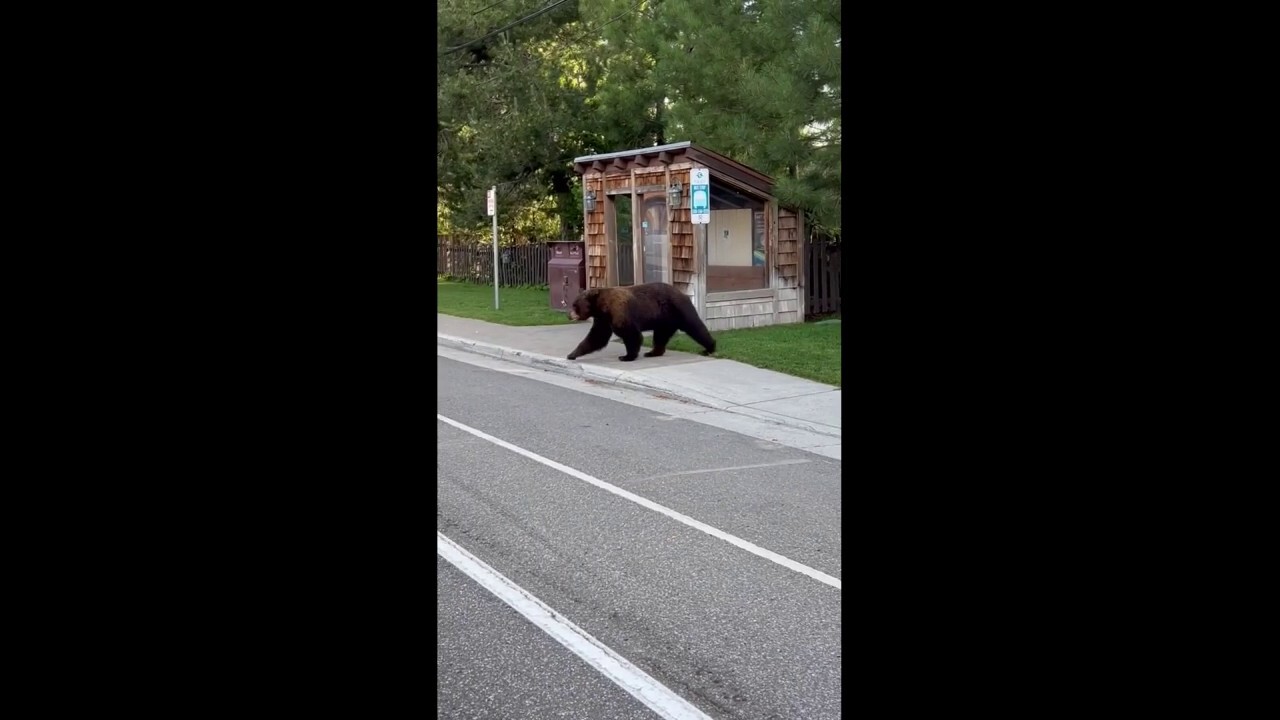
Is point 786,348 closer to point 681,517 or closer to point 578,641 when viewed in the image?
point 681,517

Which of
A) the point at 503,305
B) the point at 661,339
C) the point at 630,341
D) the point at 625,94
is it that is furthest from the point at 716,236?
the point at 625,94

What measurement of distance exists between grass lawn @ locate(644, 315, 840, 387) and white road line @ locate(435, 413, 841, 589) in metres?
4.61

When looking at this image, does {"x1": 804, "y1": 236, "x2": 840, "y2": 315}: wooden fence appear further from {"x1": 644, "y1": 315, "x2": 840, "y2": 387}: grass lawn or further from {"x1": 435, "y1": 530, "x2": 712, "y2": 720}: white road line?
{"x1": 435, "y1": 530, "x2": 712, "y2": 720}: white road line

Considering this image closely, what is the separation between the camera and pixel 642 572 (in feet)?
18.2

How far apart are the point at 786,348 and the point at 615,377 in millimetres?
2807

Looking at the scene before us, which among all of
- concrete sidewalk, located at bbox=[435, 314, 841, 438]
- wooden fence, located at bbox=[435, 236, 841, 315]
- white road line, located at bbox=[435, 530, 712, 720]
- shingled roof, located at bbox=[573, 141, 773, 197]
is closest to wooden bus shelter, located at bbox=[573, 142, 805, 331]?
shingled roof, located at bbox=[573, 141, 773, 197]

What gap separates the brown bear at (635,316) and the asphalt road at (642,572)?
431 cm

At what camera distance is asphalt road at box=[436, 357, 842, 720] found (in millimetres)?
4109

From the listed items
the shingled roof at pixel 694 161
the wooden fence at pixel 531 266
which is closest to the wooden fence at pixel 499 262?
the wooden fence at pixel 531 266

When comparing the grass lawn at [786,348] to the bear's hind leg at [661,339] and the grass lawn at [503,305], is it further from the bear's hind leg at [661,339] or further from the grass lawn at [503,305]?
the grass lawn at [503,305]

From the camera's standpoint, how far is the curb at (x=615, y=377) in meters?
10.4
